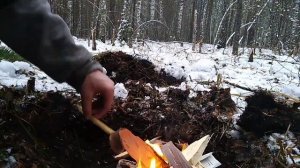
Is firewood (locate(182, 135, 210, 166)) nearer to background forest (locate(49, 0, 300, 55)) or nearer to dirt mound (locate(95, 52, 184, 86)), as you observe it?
dirt mound (locate(95, 52, 184, 86))

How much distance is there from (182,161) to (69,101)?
115 centimetres

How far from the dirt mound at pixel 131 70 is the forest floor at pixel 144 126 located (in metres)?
0.73

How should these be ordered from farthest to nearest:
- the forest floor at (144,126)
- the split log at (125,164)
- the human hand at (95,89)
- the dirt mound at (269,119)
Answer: the dirt mound at (269,119) → the forest floor at (144,126) → the split log at (125,164) → the human hand at (95,89)

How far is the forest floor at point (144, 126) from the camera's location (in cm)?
242

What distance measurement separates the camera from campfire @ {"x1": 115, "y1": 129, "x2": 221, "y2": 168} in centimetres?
202

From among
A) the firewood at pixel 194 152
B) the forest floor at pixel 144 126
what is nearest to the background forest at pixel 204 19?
the forest floor at pixel 144 126

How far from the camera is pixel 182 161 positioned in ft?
6.82

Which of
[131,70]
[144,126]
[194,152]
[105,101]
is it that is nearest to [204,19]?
[131,70]

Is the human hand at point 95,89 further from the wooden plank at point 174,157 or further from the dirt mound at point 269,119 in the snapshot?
the dirt mound at point 269,119

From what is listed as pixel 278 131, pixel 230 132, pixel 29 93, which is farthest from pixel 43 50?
pixel 278 131

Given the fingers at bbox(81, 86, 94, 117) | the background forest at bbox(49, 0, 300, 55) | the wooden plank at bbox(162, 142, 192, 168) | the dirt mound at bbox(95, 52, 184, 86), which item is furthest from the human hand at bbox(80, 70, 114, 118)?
the background forest at bbox(49, 0, 300, 55)

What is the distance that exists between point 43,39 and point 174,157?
115 cm

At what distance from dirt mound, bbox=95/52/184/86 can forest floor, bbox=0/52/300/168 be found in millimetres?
731

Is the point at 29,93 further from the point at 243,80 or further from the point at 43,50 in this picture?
the point at 243,80
